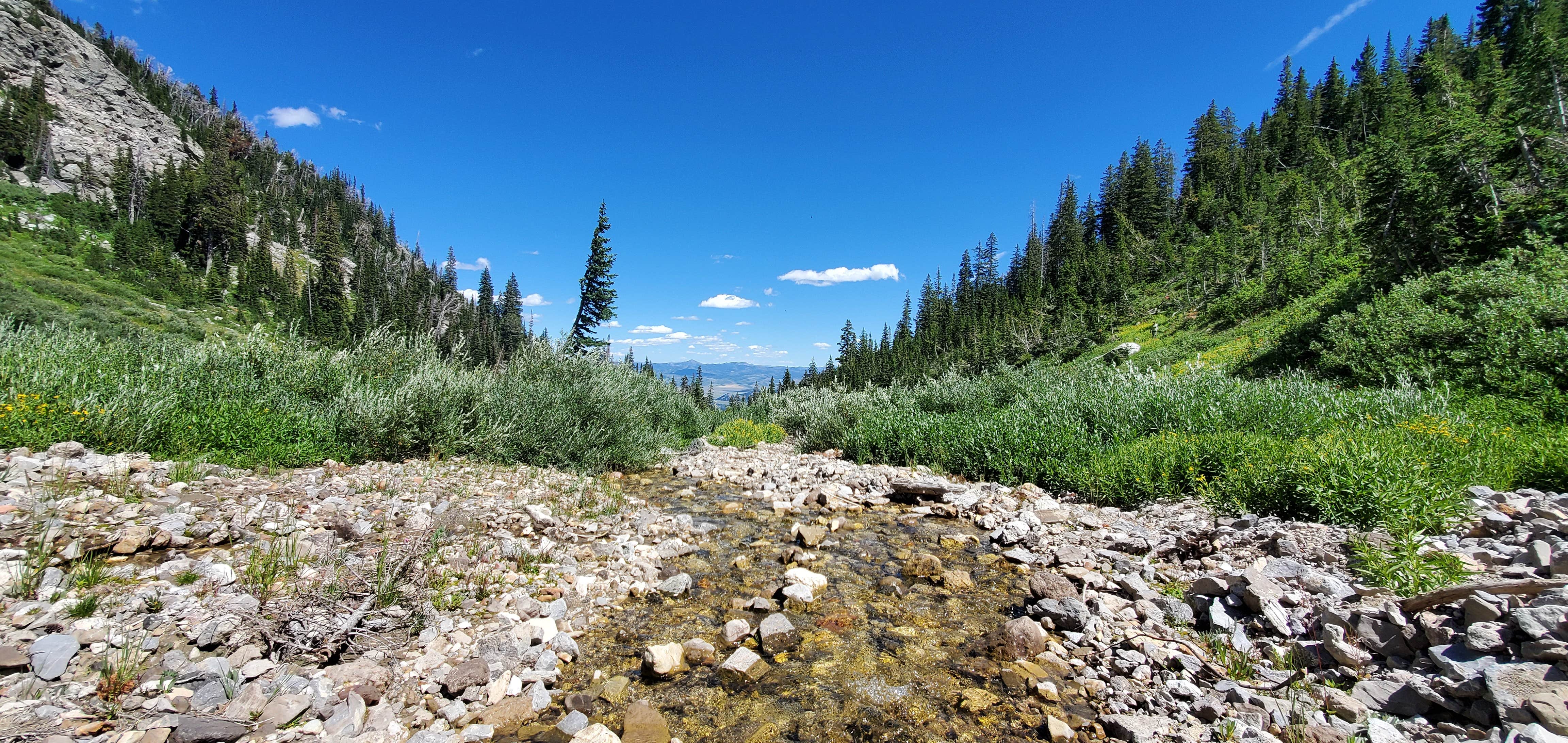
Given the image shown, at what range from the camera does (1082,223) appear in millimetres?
90188

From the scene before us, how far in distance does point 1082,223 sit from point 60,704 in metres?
107

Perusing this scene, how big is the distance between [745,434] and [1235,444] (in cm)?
1694

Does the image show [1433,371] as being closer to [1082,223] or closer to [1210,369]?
[1210,369]

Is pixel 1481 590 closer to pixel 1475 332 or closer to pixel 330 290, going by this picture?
pixel 1475 332

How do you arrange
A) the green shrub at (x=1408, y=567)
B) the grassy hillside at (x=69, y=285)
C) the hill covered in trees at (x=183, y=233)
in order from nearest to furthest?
1. the green shrub at (x=1408, y=567)
2. the grassy hillside at (x=69, y=285)
3. the hill covered in trees at (x=183, y=233)

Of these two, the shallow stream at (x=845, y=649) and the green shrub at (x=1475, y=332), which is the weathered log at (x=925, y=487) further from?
the green shrub at (x=1475, y=332)

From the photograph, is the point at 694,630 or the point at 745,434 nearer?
the point at 694,630

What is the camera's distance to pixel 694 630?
536 centimetres

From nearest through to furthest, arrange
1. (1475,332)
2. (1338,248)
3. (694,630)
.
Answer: (694,630) → (1475,332) → (1338,248)

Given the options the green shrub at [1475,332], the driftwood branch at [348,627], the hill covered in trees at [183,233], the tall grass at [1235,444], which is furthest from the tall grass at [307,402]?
the hill covered in trees at [183,233]

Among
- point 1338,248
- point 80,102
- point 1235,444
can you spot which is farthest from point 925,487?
point 80,102

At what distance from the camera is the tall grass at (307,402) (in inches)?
279

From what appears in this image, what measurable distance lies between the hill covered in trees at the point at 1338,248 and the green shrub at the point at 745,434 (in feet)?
44.7

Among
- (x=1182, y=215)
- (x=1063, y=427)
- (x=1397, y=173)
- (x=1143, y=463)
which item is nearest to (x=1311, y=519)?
(x=1143, y=463)
